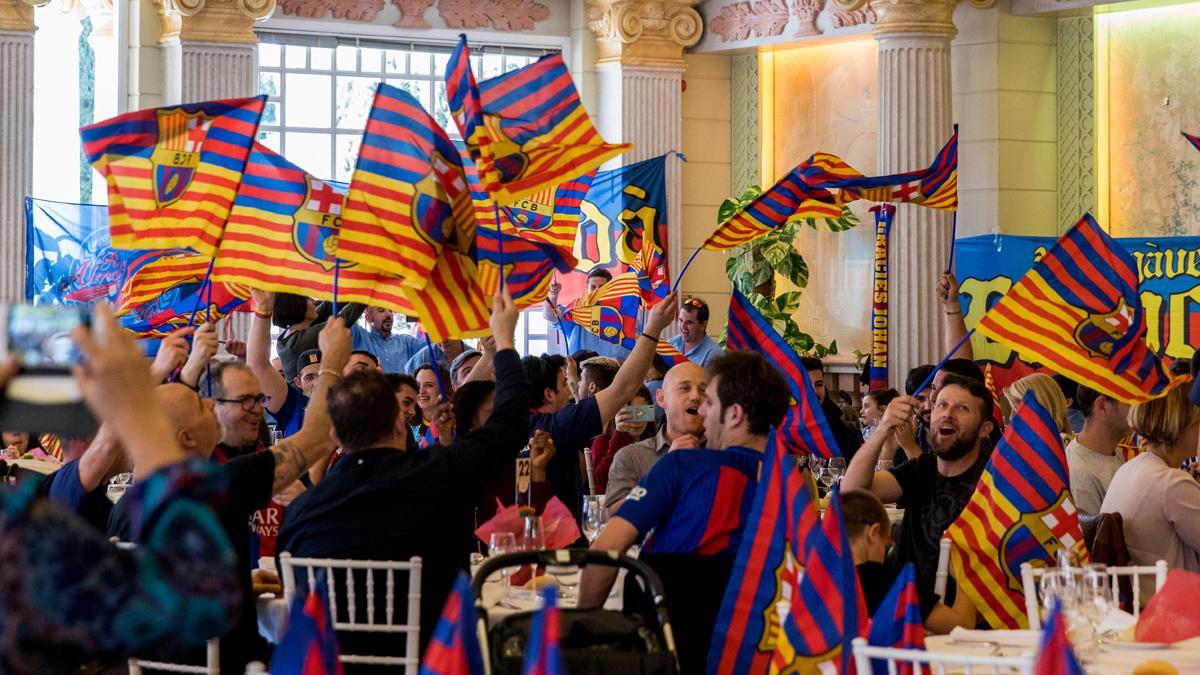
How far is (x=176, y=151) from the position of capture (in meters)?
5.60

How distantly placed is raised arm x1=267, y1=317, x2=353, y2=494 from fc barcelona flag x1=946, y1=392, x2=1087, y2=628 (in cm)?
195

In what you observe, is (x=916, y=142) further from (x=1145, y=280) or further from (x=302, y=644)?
(x=302, y=644)

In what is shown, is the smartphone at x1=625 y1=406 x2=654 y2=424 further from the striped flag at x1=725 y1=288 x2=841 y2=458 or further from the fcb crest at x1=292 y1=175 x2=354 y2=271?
the fcb crest at x1=292 y1=175 x2=354 y2=271

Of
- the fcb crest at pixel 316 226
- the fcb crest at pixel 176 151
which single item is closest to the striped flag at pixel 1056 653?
the fcb crest at pixel 316 226

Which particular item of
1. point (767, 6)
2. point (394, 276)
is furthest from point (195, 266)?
point (767, 6)

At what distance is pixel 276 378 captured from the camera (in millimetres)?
6336

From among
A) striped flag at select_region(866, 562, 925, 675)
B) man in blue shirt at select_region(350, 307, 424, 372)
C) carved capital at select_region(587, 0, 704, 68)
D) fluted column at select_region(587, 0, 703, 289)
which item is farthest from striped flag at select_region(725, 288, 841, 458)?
carved capital at select_region(587, 0, 704, 68)

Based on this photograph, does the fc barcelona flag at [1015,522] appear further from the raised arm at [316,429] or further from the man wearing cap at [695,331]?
the man wearing cap at [695,331]

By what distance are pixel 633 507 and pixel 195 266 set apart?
371cm

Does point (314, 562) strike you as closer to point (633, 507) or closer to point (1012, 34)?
point (633, 507)

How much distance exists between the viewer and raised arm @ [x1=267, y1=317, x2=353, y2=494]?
3939 millimetres

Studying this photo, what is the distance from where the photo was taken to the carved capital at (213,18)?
11.7 m

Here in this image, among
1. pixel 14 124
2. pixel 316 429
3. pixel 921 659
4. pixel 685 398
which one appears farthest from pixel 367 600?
pixel 14 124

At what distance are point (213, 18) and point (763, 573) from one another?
9.05 m
